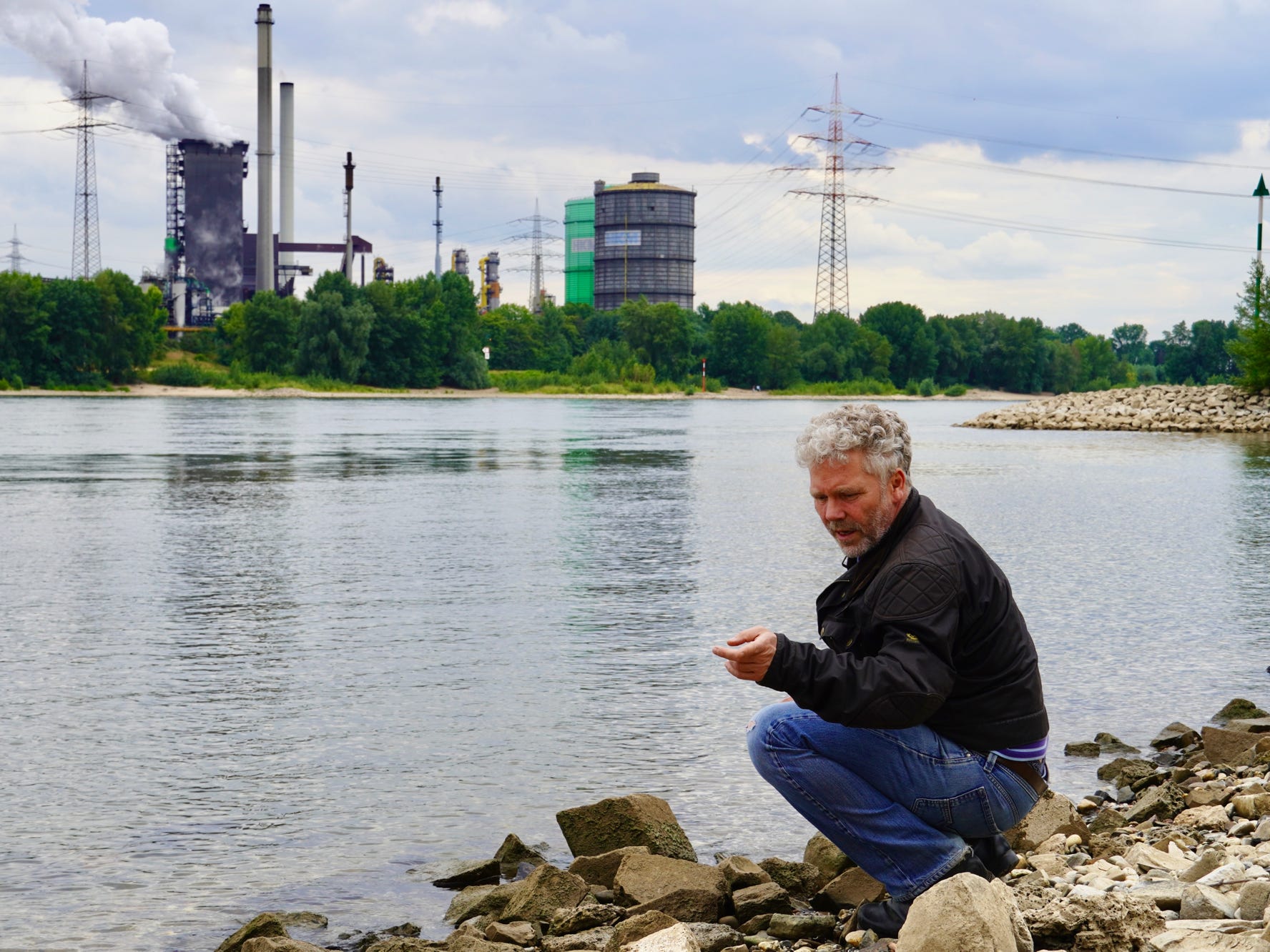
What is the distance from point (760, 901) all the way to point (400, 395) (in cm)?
11995

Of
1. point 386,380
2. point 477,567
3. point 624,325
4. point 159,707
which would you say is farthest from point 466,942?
point 624,325

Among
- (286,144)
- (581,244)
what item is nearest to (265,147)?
(286,144)

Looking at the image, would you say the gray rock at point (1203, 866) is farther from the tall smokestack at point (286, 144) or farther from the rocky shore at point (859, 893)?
the tall smokestack at point (286, 144)

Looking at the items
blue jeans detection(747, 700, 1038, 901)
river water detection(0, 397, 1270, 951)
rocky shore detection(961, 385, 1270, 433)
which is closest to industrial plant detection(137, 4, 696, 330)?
rocky shore detection(961, 385, 1270, 433)

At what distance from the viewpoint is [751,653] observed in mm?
4184

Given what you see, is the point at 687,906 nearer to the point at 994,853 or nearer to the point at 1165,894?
the point at 994,853

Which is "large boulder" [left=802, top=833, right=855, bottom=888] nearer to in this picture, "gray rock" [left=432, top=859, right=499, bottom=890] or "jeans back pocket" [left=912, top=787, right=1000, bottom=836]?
"jeans back pocket" [left=912, top=787, right=1000, bottom=836]

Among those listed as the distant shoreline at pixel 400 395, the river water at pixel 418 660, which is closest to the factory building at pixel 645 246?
the distant shoreline at pixel 400 395

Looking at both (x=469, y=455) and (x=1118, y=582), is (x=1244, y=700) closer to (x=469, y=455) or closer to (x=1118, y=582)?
(x=1118, y=582)

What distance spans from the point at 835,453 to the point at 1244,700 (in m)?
5.50

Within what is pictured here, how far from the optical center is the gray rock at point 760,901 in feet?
17.6

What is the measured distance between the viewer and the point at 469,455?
36688mm

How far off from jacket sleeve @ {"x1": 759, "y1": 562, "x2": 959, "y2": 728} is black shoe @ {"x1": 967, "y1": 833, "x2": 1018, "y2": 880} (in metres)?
0.93

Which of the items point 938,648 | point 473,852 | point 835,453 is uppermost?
point 835,453
